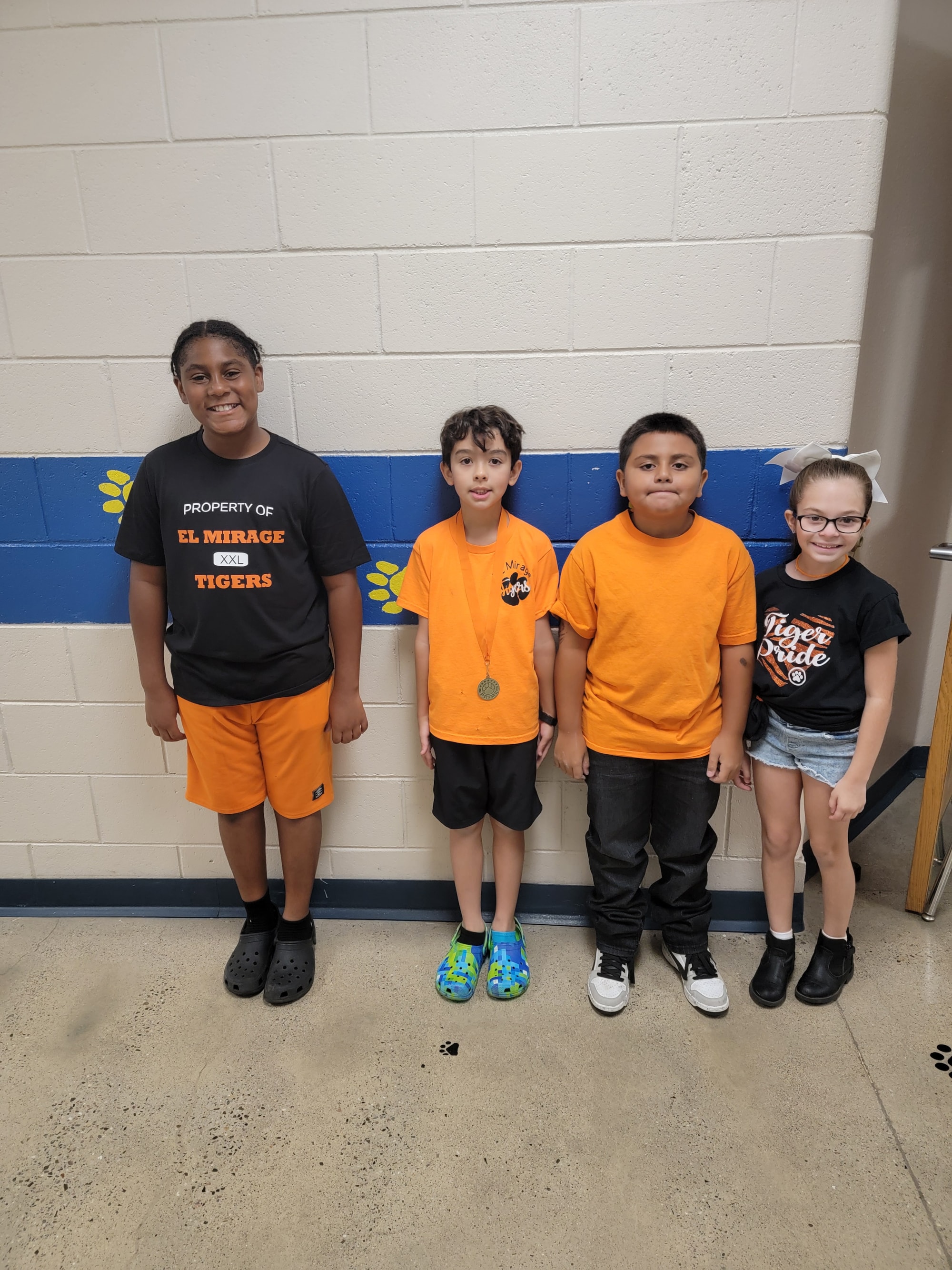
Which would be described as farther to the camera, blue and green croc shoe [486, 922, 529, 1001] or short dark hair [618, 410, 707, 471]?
blue and green croc shoe [486, 922, 529, 1001]

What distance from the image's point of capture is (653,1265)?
4.15 feet

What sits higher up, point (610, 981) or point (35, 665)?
point (35, 665)

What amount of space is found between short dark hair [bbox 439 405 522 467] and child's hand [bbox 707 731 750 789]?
804 mm

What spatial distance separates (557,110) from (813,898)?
2141 mm

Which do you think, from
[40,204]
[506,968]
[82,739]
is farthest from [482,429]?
[82,739]

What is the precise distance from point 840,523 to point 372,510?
1063 millimetres

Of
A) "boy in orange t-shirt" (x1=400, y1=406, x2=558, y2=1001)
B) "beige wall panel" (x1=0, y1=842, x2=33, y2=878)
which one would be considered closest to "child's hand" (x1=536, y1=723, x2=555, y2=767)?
"boy in orange t-shirt" (x1=400, y1=406, x2=558, y2=1001)

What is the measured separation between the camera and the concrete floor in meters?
1.32

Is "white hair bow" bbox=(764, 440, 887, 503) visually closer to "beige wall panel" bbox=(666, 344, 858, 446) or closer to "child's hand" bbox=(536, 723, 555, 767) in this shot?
"beige wall panel" bbox=(666, 344, 858, 446)

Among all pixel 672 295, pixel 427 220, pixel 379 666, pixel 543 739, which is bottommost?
pixel 543 739

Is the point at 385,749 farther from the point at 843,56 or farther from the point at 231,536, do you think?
the point at 843,56

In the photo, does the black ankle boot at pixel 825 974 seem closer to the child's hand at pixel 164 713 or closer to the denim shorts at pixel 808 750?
the denim shorts at pixel 808 750

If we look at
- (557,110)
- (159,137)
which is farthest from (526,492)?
(159,137)

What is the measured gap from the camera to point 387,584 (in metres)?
1.90
